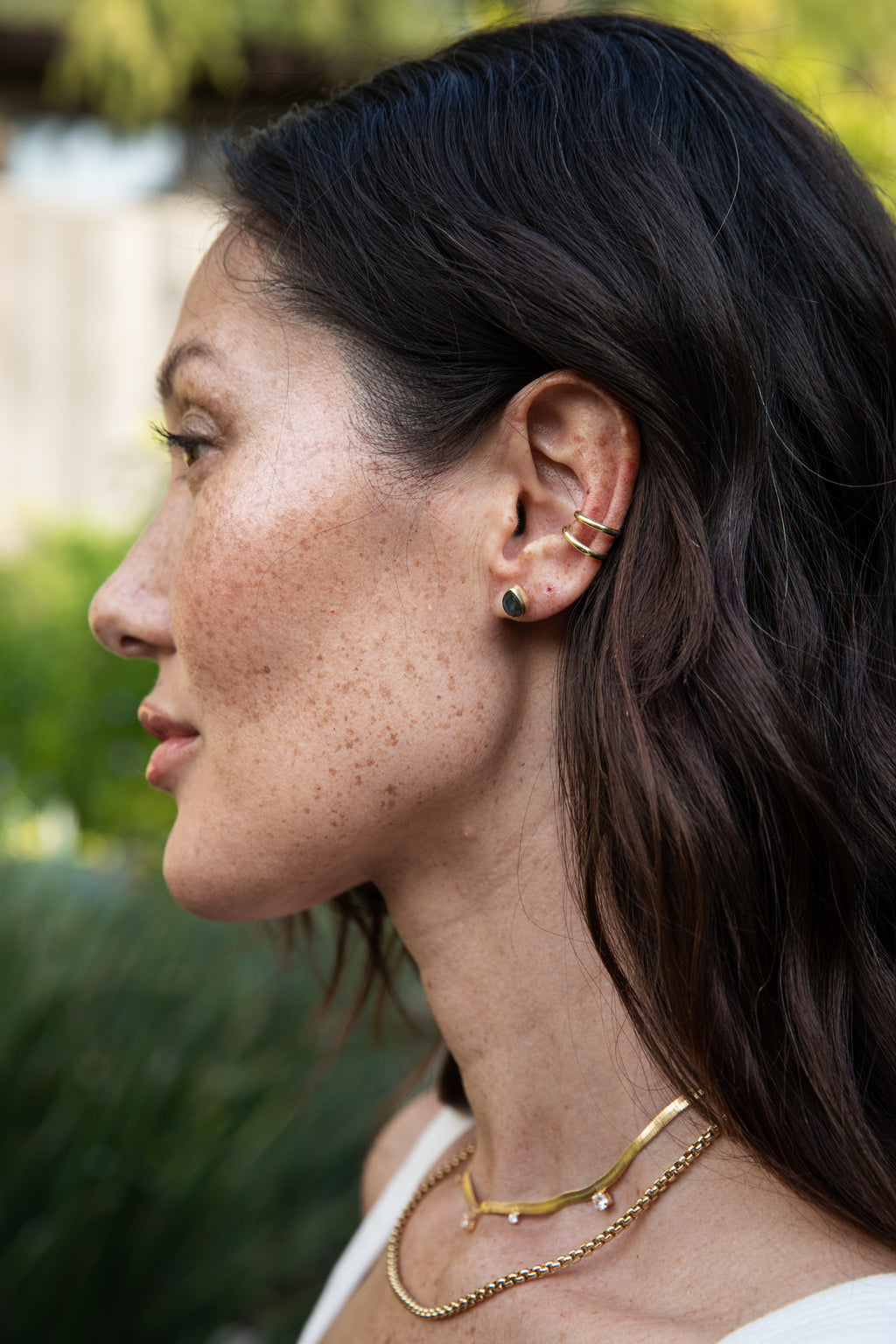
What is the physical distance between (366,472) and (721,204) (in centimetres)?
53

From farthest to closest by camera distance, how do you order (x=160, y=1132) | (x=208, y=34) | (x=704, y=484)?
(x=208, y=34), (x=160, y=1132), (x=704, y=484)

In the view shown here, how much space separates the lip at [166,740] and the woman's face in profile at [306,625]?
0.05 metres

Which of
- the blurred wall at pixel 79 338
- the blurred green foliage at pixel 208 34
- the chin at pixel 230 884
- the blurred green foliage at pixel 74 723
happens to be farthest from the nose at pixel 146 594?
the blurred green foliage at pixel 208 34

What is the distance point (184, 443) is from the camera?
1.57 m

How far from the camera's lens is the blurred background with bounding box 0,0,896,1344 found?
8.61 feet

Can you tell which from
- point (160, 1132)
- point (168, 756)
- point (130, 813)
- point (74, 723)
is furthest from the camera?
point (74, 723)

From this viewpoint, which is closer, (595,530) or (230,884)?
(595,530)

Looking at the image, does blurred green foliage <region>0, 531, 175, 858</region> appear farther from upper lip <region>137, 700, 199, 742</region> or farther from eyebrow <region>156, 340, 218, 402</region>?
eyebrow <region>156, 340, 218, 402</region>

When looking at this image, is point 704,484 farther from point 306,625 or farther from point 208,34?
point 208,34

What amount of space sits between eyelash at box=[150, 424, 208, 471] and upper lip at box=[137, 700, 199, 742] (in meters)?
0.33

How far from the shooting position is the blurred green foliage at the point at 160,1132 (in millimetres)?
2566

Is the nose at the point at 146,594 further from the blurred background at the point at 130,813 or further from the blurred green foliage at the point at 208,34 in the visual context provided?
the blurred green foliage at the point at 208,34

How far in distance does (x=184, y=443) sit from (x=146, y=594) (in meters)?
0.22

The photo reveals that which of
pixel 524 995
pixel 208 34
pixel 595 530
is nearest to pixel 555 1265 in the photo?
pixel 524 995
